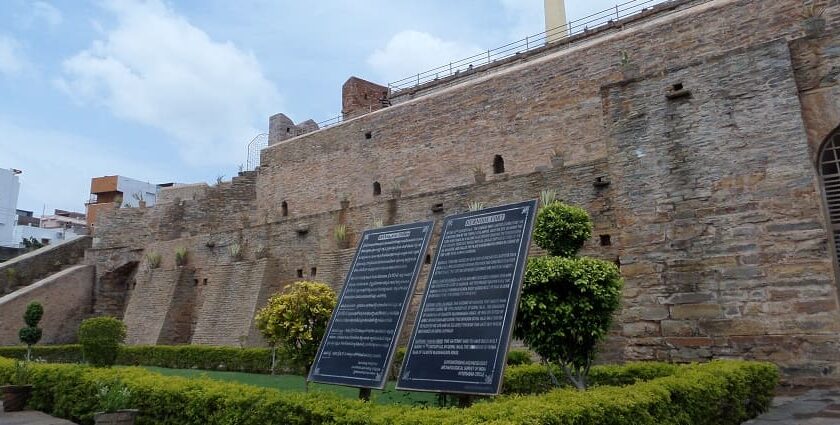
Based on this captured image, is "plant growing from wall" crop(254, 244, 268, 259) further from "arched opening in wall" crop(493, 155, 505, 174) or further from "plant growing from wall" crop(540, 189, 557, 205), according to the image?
"plant growing from wall" crop(540, 189, 557, 205)

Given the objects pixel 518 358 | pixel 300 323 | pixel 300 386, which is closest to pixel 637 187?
pixel 518 358

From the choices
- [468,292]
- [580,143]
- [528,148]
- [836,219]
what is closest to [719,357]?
[836,219]

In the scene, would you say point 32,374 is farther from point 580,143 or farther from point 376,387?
point 580,143

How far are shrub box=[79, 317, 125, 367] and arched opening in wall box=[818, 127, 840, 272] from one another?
1100 centimetres

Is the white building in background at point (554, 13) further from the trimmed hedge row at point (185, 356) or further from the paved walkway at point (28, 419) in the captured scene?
the paved walkway at point (28, 419)

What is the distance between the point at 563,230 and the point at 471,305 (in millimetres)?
2048

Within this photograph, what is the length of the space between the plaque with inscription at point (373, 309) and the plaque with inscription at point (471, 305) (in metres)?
0.29

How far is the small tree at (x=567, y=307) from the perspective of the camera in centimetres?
580

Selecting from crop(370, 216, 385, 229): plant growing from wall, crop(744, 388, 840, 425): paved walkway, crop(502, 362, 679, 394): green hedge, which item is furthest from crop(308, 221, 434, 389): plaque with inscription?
crop(370, 216, 385, 229): plant growing from wall

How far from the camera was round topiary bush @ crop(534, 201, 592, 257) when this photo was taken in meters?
6.64

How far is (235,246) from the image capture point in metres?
19.8

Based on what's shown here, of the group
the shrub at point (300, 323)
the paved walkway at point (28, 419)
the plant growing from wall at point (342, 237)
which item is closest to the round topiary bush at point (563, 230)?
the shrub at point (300, 323)

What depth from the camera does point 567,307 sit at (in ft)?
19.0

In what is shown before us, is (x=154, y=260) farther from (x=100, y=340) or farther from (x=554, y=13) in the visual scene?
(x=554, y=13)
